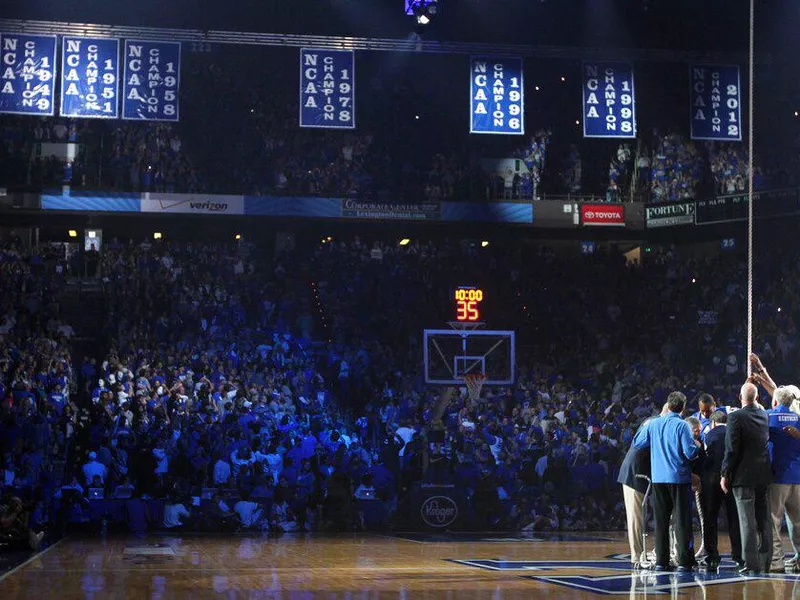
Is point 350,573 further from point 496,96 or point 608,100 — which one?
point 608,100

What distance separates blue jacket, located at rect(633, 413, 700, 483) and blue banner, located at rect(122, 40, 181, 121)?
13.2 metres

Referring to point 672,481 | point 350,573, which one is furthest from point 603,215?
point 350,573

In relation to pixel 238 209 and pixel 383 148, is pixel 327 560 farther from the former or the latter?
pixel 383 148

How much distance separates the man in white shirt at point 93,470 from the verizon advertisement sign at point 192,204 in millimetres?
12894

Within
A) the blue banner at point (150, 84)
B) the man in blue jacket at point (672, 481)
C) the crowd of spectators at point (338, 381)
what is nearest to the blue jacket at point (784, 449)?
the man in blue jacket at point (672, 481)

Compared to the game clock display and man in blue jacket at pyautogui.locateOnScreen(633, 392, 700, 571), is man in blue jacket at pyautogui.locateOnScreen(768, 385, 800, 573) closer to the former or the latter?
man in blue jacket at pyautogui.locateOnScreen(633, 392, 700, 571)

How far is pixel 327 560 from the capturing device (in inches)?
500

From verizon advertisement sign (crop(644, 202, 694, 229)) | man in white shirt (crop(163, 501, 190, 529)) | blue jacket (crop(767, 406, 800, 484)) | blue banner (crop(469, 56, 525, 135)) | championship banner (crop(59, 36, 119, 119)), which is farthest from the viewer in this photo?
verizon advertisement sign (crop(644, 202, 694, 229))

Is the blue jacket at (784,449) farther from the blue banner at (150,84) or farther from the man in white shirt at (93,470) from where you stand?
the blue banner at (150,84)

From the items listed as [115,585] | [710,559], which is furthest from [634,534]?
[115,585]

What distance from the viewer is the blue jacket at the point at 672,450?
1068cm

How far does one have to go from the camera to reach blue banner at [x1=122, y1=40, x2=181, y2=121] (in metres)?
21.0

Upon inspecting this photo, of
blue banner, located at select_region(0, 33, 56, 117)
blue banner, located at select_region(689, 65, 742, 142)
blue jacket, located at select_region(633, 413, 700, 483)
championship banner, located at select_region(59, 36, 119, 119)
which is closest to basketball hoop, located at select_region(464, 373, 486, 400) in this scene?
blue banner, located at select_region(689, 65, 742, 142)

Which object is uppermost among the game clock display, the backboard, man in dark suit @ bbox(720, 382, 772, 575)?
the game clock display
